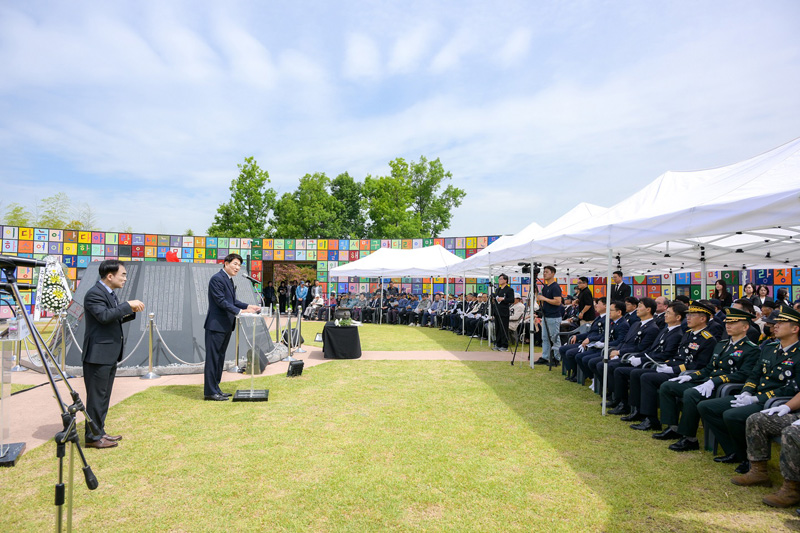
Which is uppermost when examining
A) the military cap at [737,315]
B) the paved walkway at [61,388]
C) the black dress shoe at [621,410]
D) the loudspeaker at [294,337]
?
the military cap at [737,315]

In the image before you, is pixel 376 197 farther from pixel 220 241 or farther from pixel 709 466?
pixel 709 466

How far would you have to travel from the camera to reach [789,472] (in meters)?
3.32

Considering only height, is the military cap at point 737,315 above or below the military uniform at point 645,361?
above

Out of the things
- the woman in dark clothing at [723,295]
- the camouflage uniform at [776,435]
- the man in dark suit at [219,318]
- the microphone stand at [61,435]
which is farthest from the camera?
the woman in dark clothing at [723,295]

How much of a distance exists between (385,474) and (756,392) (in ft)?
10.5

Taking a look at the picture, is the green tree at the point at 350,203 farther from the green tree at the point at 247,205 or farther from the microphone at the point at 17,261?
the microphone at the point at 17,261

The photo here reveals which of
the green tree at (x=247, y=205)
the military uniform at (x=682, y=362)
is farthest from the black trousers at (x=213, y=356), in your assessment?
the green tree at (x=247, y=205)

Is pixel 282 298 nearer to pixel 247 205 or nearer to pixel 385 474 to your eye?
pixel 247 205

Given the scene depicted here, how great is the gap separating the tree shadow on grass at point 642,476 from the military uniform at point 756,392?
0.26 meters

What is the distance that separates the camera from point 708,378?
15.4ft

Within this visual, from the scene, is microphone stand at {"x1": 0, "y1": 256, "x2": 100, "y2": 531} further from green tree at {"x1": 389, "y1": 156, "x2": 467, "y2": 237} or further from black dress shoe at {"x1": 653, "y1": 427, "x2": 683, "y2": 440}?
green tree at {"x1": 389, "y1": 156, "x2": 467, "y2": 237}

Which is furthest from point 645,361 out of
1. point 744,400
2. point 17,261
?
point 17,261

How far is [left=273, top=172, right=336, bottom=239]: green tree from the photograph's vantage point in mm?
37606

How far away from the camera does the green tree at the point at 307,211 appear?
3761 centimetres
